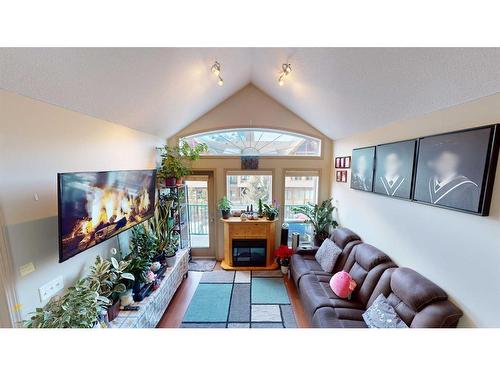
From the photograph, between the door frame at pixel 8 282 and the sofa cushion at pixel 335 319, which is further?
the sofa cushion at pixel 335 319

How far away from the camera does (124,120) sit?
2.27 meters

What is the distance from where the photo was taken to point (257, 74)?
3.12 meters

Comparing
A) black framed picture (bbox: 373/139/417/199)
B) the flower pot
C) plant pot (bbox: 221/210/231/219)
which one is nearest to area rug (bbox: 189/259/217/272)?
plant pot (bbox: 221/210/231/219)

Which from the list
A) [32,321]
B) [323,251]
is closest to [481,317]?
[323,251]

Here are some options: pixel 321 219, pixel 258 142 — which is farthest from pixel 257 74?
pixel 321 219

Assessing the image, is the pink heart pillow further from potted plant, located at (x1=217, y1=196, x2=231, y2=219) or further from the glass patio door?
the glass patio door

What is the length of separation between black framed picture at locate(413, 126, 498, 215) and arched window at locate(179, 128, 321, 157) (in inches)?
92.3

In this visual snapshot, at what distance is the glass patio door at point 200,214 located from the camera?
4074 mm

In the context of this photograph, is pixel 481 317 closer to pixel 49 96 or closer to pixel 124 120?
pixel 49 96

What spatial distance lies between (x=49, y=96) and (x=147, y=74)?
75 centimetres

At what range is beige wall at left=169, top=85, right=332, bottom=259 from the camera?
12.5ft

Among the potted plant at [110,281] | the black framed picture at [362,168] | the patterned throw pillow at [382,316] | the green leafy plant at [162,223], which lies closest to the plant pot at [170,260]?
the green leafy plant at [162,223]

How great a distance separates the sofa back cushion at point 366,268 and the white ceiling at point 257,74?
5.36 ft

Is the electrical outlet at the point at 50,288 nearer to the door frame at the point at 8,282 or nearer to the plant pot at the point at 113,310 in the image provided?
the door frame at the point at 8,282
